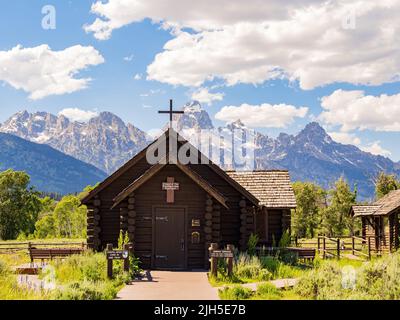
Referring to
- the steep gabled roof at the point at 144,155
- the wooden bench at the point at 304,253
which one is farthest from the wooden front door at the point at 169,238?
the wooden bench at the point at 304,253

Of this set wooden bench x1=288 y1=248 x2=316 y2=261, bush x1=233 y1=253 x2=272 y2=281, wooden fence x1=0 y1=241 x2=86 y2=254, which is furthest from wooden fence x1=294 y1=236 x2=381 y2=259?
wooden fence x1=0 y1=241 x2=86 y2=254

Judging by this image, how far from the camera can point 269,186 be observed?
2695 centimetres

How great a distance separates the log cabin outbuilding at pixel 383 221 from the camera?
99.3 ft

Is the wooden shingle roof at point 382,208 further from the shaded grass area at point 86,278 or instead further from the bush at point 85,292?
the bush at point 85,292

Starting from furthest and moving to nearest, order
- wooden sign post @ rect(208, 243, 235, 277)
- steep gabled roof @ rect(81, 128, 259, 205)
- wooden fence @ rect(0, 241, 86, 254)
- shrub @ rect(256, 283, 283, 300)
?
1. wooden fence @ rect(0, 241, 86, 254)
2. steep gabled roof @ rect(81, 128, 259, 205)
3. wooden sign post @ rect(208, 243, 235, 277)
4. shrub @ rect(256, 283, 283, 300)

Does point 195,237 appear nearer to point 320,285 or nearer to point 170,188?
point 170,188

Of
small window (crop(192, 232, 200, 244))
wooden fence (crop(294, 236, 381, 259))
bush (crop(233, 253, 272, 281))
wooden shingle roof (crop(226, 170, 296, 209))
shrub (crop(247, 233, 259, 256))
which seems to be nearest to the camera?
bush (crop(233, 253, 272, 281))

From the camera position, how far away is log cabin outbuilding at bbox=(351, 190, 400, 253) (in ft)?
99.3

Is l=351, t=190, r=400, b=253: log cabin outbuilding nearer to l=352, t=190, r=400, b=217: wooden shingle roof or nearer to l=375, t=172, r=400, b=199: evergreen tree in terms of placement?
l=352, t=190, r=400, b=217: wooden shingle roof

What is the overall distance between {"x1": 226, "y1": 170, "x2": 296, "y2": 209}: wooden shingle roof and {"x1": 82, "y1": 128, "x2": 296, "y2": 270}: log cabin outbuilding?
2.73 meters

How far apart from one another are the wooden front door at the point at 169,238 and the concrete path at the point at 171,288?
163 cm

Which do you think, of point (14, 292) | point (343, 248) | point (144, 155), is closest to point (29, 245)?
point (144, 155)

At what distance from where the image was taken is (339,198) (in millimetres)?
63688
